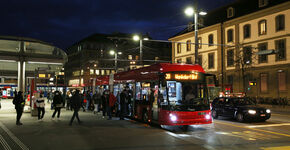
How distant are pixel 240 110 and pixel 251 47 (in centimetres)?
1602

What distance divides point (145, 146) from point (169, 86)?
428cm

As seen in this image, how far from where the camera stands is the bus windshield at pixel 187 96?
42.1 feet

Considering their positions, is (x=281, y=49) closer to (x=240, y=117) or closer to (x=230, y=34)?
(x=230, y=34)

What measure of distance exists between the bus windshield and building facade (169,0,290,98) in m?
18.3

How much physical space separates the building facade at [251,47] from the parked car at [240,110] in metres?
13.2

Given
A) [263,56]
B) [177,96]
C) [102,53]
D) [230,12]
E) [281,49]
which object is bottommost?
[177,96]

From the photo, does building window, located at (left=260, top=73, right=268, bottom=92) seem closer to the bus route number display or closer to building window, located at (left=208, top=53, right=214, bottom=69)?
building window, located at (left=208, top=53, right=214, bottom=69)

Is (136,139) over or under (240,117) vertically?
under

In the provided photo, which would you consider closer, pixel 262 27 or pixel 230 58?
pixel 262 27

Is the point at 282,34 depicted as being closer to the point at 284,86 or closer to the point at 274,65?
the point at 274,65

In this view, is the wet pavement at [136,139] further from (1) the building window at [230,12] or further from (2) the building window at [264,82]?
(1) the building window at [230,12]

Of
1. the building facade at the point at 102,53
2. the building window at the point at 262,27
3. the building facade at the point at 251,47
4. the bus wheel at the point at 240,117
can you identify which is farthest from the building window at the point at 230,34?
the building facade at the point at 102,53

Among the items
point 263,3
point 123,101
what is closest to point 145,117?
point 123,101

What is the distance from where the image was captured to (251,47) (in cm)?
3091
